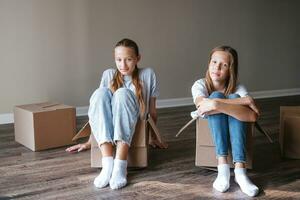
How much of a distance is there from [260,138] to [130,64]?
132 centimetres

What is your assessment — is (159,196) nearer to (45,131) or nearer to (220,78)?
(220,78)

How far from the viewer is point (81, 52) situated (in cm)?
380

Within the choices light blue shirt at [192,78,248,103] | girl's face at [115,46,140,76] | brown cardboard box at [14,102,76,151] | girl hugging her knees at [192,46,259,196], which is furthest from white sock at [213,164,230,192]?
brown cardboard box at [14,102,76,151]

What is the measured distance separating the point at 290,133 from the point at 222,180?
2.39ft

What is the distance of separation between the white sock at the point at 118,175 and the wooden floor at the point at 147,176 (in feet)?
0.11

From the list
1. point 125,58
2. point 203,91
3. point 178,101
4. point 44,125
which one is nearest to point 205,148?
point 203,91

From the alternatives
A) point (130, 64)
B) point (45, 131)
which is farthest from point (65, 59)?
point (130, 64)

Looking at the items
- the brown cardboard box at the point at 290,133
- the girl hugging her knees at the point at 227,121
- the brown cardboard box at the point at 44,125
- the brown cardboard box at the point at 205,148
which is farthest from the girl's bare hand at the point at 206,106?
the brown cardboard box at the point at 44,125

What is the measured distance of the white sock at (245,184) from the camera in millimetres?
1780

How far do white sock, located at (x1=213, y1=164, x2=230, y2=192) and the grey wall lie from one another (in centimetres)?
226

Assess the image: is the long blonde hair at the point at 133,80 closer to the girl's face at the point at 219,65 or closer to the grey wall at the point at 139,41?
the girl's face at the point at 219,65

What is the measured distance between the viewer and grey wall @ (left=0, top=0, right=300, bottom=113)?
3.52m

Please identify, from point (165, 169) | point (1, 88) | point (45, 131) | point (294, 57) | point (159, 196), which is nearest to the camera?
point (159, 196)

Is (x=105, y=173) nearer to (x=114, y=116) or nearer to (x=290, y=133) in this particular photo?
(x=114, y=116)
